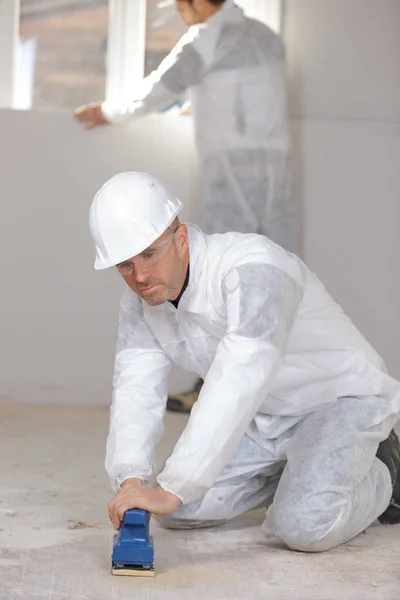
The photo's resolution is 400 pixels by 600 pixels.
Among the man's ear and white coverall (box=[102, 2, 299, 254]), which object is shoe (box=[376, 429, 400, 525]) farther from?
white coverall (box=[102, 2, 299, 254])

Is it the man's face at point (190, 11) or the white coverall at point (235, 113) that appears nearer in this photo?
the white coverall at point (235, 113)

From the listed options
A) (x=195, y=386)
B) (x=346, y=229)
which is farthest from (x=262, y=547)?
(x=346, y=229)

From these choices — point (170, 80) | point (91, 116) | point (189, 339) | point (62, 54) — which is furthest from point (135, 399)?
point (62, 54)

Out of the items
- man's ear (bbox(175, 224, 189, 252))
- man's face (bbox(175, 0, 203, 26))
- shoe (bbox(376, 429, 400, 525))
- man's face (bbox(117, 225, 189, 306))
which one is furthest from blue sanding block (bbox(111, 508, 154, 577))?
man's face (bbox(175, 0, 203, 26))

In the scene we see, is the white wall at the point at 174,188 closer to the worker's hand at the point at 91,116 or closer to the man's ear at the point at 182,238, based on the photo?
the worker's hand at the point at 91,116

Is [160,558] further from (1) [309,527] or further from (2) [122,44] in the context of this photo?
(2) [122,44]

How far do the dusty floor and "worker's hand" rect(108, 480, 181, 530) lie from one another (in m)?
0.13

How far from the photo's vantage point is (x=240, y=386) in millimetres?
2066

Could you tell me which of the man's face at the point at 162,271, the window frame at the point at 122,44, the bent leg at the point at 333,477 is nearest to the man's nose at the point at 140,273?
the man's face at the point at 162,271

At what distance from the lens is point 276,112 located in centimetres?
402

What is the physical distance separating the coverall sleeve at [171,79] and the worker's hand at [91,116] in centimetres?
9

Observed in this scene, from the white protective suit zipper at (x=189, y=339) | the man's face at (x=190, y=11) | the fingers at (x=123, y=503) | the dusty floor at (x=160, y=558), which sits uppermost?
the man's face at (x=190, y=11)

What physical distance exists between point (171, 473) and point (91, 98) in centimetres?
256

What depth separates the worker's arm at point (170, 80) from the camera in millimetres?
3943
